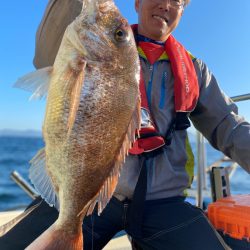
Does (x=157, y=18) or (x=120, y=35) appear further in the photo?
(x=157, y=18)

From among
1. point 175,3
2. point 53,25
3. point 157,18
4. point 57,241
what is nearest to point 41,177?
point 57,241

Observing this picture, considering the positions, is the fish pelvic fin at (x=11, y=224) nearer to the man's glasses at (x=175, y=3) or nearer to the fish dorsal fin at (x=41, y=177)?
the fish dorsal fin at (x=41, y=177)

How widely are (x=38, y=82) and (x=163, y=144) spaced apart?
113 cm

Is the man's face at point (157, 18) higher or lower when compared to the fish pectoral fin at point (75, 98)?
higher

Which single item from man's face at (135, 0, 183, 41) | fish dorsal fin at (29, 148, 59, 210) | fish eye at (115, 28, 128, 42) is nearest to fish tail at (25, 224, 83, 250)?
fish dorsal fin at (29, 148, 59, 210)

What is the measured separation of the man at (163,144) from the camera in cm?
254

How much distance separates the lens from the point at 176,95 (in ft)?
9.33

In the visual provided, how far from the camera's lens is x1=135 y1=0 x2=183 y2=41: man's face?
2898 mm

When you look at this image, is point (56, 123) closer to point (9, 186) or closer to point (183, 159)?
point (183, 159)

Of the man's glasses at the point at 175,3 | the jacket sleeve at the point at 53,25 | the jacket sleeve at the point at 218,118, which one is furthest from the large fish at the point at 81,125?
the jacket sleeve at the point at 218,118

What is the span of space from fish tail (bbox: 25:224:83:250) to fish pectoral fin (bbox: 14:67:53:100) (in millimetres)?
687

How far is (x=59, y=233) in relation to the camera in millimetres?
1850

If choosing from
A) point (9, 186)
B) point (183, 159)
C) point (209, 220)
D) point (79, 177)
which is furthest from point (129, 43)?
point (9, 186)

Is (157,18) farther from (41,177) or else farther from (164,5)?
(41,177)
